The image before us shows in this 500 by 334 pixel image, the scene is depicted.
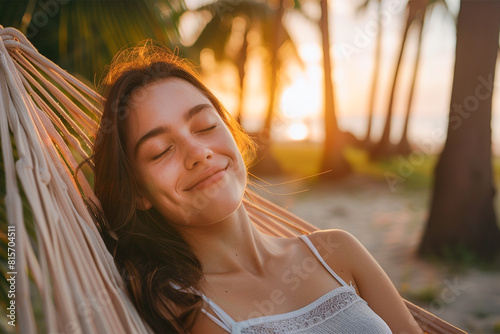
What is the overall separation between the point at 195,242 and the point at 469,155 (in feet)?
11.6

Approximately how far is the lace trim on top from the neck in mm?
169

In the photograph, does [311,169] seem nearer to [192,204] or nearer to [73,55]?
[73,55]

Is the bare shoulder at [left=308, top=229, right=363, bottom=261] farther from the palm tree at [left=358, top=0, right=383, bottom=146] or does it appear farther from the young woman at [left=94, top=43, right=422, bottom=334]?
the palm tree at [left=358, top=0, right=383, bottom=146]

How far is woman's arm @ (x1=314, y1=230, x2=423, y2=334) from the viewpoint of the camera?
1.35 metres

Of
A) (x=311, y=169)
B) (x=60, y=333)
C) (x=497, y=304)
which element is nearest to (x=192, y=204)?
(x=60, y=333)

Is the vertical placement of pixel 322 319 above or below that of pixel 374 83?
above

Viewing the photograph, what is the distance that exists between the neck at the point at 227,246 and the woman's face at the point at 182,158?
89mm

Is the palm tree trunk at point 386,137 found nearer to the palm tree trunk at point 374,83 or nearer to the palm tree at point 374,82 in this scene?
the palm tree at point 374,82

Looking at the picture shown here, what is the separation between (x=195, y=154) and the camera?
1150 mm

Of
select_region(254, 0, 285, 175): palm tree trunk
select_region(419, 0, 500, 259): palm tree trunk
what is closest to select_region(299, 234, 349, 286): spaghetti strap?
select_region(419, 0, 500, 259): palm tree trunk

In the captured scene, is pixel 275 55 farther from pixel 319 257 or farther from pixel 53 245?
pixel 53 245

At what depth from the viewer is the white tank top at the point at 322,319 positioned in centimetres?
111

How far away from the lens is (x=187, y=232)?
1271 millimetres

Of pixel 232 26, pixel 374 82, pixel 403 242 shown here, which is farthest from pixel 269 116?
pixel 403 242
